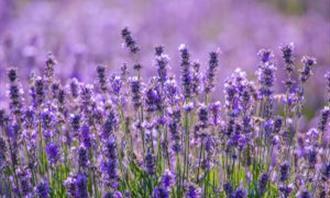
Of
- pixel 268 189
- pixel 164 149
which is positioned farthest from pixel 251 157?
pixel 164 149

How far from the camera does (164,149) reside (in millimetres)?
3740

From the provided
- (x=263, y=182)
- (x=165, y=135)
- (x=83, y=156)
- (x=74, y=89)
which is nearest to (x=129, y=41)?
(x=165, y=135)

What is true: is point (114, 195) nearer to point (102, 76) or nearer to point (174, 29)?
point (102, 76)

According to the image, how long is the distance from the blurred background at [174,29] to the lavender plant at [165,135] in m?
3.34

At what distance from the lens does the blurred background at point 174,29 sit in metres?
8.86

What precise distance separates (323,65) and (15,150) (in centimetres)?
550

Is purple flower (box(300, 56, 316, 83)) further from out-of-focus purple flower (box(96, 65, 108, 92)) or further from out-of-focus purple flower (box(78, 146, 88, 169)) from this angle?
out-of-focus purple flower (box(78, 146, 88, 169))

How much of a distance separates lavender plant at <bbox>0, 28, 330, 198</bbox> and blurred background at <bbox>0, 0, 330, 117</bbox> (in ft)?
11.0

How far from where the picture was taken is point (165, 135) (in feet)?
12.3

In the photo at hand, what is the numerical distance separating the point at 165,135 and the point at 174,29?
7843mm

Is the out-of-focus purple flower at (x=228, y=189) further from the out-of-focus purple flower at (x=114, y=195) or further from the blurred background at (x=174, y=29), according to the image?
the blurred background at (x=174, y=29)

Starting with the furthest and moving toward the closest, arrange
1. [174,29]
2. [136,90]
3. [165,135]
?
1. [174,29]
2. [165,135]
3. [136,90]

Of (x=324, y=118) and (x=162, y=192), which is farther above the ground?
(x=324, y=118)

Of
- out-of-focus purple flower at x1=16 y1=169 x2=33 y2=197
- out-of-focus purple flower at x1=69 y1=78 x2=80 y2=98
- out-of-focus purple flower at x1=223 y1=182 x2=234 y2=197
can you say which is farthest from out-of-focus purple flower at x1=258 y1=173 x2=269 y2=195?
A: out-of-focus purple flower at x1=69 y1=78 x2=80 y2=98
